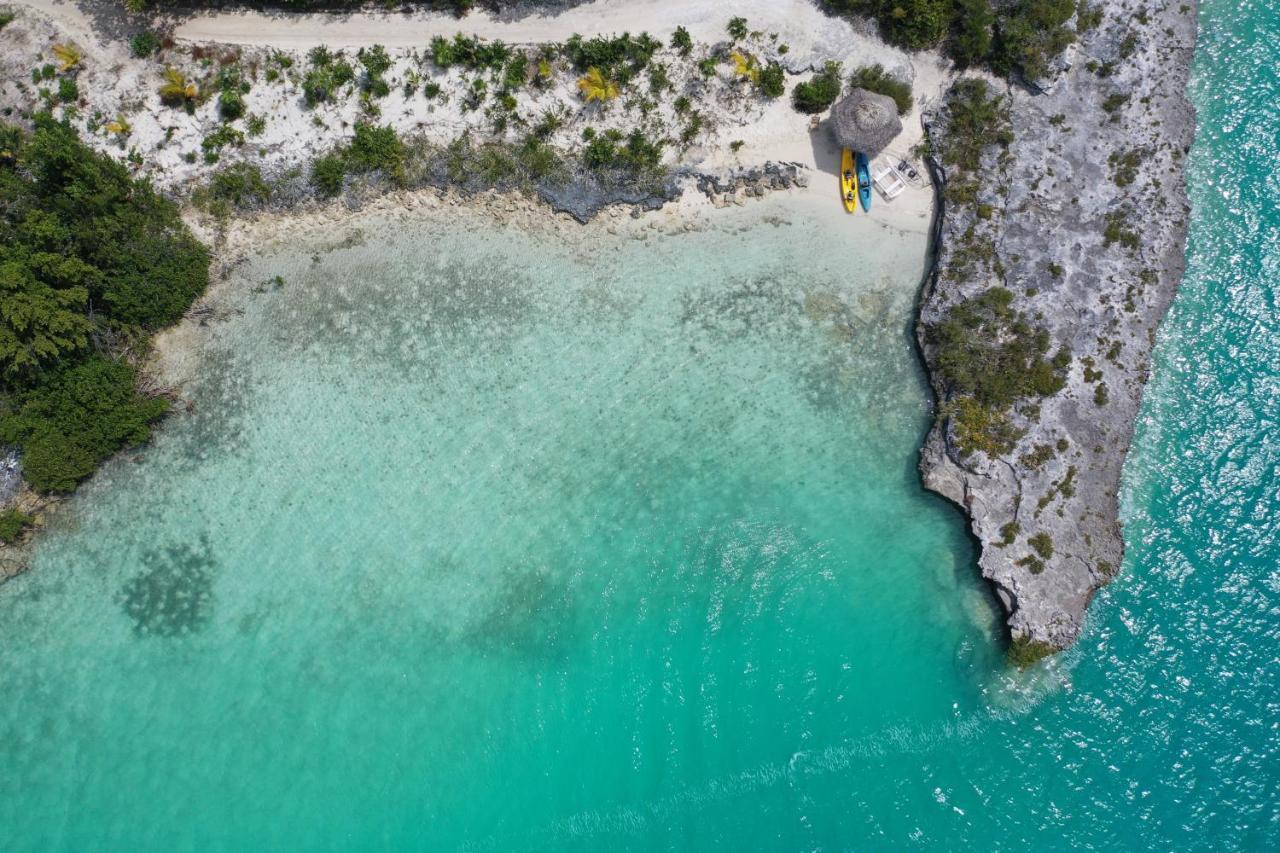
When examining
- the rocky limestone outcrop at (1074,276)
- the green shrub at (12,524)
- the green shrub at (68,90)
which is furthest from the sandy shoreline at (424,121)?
the green shrub at (12,524)

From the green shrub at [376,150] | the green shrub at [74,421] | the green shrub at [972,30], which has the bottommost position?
the green shrub at [74,421]

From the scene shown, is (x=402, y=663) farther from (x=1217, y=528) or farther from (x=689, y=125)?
(x=1217, y=528)

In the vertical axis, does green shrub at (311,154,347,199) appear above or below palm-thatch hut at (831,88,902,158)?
below

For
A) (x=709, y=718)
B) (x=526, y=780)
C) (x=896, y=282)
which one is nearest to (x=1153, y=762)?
(x=709, y=718)

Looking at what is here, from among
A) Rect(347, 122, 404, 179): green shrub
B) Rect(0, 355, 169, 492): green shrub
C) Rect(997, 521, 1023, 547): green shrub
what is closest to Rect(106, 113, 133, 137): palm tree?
Rect(347, 122, 404, 179): green shrub

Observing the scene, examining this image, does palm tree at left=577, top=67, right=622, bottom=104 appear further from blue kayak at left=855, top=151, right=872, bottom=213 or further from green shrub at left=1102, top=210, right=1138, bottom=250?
green shrub at left=1102, top=210, right=1138, bottom=250

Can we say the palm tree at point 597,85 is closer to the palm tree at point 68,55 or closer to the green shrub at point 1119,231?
the palm tree at point 68,55
